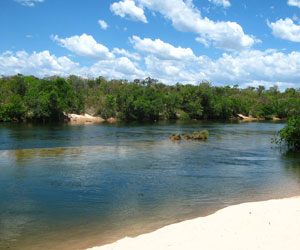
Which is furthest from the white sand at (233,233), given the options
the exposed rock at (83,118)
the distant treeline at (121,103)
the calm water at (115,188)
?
the exposed rock at (83,118)

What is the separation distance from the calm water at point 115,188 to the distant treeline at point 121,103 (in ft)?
170

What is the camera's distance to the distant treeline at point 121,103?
3302 inches

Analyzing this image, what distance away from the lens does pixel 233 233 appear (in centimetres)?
1059

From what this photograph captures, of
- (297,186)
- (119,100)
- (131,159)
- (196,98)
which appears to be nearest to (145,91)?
(119,100)

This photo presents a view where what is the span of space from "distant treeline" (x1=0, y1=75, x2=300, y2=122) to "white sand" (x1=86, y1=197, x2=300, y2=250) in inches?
3031

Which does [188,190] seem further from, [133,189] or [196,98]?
[196,98]

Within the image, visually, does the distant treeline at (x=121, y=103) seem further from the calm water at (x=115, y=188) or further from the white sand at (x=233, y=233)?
the white sand at (x=233, y=233)

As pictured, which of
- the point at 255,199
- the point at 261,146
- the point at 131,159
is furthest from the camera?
the point at 261,146

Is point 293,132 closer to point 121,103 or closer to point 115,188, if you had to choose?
point 115,188

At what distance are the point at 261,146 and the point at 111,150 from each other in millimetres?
19066

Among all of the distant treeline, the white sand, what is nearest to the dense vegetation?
the white sand

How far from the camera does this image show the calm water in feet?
41.7

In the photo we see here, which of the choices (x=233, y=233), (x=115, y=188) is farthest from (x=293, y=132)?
(x=233, y=233)

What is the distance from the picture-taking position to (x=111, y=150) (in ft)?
116
